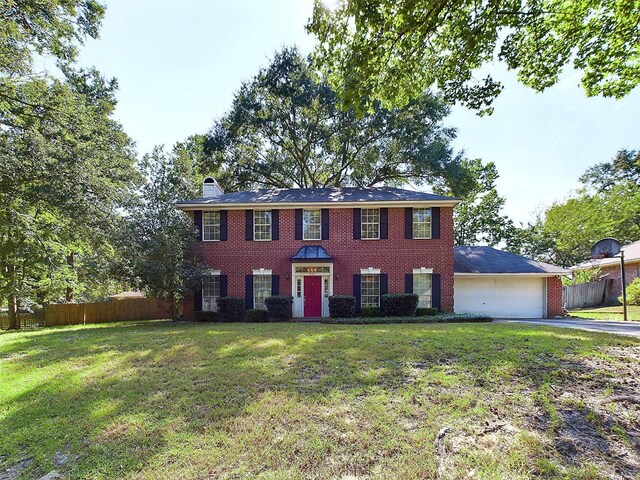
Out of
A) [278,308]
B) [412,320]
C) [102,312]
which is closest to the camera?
[412,320]

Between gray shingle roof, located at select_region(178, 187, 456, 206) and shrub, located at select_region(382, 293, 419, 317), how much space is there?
4415mm

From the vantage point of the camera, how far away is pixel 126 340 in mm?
8836

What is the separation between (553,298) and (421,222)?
7450 millimetres

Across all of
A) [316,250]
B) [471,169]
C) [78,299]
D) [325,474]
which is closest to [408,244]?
[316,250]

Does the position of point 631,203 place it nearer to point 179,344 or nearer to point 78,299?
point 179,344

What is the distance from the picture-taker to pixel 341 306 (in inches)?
551

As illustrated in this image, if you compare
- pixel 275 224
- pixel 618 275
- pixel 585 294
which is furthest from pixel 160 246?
pixel 618 275

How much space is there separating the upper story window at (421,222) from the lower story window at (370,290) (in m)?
2.81

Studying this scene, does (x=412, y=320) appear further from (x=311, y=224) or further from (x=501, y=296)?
(x=311, y=224)

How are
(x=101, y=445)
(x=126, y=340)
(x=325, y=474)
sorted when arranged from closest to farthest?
(x=325, y=474) → (x=101, y=445) → (x=126, y=340)

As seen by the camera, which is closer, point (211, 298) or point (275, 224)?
point (211, 298)

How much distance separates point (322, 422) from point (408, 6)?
727cm

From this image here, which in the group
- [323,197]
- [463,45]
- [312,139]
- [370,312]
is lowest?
[370,312]

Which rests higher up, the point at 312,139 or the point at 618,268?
the point at 312,139
